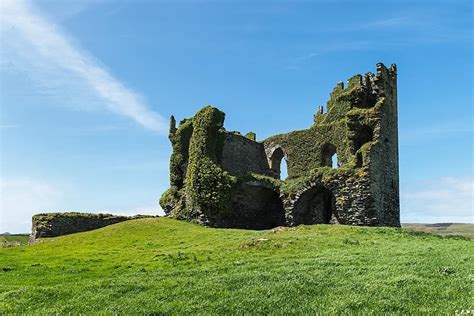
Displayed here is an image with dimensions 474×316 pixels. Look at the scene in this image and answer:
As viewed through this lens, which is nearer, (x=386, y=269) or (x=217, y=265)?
(x=386, y=269)

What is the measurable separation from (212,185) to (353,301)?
1069 inches

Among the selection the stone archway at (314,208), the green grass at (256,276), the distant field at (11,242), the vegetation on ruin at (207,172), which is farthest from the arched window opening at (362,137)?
the distant field at (11,242)

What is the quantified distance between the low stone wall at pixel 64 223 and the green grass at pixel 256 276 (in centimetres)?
1114

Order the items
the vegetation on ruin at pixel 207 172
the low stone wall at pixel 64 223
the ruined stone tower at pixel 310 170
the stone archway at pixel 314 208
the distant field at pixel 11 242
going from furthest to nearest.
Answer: the distant field at pixel 11 242 → the vegetation on ruin at pixel 207 172 → the low stone wall at pixel 64 223 → the stone archway at pixel 314 208 → the ruined stone tower at pixel 310 170

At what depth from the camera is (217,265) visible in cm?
1789

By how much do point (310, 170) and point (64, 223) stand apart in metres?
19.2

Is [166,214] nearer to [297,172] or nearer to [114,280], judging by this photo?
[297,172]

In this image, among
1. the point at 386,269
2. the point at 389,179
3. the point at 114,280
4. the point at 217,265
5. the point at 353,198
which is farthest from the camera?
the point at 389,179

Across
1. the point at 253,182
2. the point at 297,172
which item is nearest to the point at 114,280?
the point at 253,182

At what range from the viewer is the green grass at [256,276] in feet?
38.4

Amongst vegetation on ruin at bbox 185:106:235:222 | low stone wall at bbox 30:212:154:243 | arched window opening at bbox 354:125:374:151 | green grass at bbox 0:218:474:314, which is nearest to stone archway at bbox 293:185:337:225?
arched window opening at bbox 354:125:374:151

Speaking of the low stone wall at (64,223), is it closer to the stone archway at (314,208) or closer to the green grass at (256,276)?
the green grass at (256,276)

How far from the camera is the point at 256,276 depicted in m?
14.7

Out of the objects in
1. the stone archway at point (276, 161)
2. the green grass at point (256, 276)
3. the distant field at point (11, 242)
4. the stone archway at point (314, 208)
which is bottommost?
the distant field at point (11, 242)
